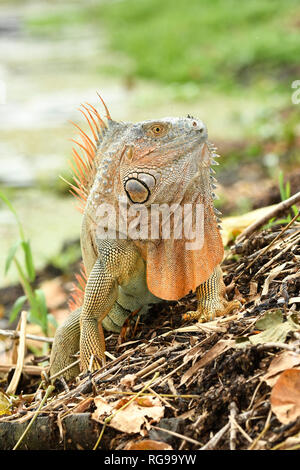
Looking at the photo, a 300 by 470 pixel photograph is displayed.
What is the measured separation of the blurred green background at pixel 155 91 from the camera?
8.35 metres

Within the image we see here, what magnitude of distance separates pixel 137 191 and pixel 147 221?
147 millimetres

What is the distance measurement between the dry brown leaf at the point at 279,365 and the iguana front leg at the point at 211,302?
589mm

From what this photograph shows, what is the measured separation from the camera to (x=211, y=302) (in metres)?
2.77

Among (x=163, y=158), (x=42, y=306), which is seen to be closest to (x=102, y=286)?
(x=163, y=158)

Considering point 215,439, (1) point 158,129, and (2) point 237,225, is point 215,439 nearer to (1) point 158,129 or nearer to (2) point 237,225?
(1) point 158,129

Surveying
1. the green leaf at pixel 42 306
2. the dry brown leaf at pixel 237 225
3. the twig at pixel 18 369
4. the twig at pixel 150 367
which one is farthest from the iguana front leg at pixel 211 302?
the green leaf at pixel 42 306

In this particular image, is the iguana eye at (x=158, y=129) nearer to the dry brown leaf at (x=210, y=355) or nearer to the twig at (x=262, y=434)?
the dry brown leaf at (x=210, y=355)

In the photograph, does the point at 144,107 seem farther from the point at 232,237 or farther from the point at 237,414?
the point at 237,414

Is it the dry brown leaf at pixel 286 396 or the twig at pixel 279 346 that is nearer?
the dry brown leaf at pixel 286 396

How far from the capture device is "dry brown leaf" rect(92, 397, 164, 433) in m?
2.18

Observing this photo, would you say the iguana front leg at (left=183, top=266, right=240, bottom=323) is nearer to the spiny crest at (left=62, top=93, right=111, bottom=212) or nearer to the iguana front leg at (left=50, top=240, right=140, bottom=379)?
the iguana front leg at (left=50, top=240, right=140, bottom=379)

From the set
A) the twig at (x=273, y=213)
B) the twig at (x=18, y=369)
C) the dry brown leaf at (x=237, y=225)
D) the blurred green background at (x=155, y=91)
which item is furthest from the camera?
the blurred green background at (x=155, y=91)

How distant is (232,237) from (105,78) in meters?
14.1
